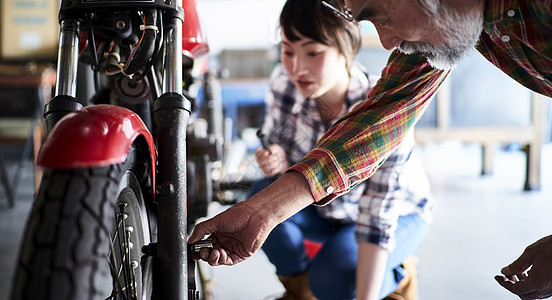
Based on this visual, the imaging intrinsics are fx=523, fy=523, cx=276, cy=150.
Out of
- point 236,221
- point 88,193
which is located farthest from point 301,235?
point 88,193

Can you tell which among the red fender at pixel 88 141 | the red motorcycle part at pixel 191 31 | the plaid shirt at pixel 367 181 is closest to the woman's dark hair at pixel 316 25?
the plaid shirt at pixel 367 181

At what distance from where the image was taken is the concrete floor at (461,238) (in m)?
1.60

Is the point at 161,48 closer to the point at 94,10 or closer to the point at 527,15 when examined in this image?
the point at 94,10

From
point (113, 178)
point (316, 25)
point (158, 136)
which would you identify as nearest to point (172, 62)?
point (158, 136)

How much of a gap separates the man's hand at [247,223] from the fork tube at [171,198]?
0.23 feet

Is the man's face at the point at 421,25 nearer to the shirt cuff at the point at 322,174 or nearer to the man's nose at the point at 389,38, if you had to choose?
the man's nose at the point at 389,38

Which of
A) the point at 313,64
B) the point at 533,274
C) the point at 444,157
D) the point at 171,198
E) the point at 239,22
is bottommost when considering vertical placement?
the point at 533,274

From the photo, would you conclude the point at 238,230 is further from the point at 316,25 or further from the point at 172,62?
the point at 316,25

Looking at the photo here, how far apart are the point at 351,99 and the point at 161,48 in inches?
22.3

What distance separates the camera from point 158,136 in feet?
2.12

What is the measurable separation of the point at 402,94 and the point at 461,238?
54.9 inches

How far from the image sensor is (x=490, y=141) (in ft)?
9.91

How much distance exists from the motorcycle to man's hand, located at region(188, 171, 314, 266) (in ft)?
0.14

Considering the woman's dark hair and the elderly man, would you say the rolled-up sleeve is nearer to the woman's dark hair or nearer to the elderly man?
the elderly man
